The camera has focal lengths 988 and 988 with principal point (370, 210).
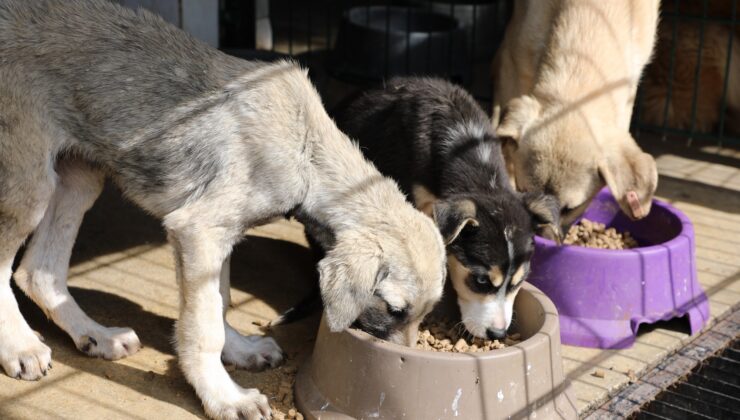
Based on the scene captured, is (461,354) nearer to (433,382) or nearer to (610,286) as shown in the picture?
(433,382)

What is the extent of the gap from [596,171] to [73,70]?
101 inches

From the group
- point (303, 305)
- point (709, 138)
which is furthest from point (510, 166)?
point (709, 138)

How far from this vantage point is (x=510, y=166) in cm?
531

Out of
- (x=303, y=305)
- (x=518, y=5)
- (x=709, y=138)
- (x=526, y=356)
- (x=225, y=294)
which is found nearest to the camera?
(x=526, y=356)

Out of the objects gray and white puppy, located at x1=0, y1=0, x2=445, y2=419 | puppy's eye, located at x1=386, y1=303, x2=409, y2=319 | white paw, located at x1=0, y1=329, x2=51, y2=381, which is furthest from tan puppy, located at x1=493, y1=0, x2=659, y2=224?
white paw, located at x1=0, y1=329, x2=51, y2=381

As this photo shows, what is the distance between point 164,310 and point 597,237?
2.43 meters

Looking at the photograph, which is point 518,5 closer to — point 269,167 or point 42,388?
point 269,167

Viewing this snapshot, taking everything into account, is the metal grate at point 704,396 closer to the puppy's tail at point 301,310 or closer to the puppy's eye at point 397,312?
the puppy's eye at point 397,312

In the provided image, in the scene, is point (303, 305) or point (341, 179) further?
point (303, 305)

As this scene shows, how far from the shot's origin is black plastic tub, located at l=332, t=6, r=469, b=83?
7.72 meters

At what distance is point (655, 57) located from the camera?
8.26 meters

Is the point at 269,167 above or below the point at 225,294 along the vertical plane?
above

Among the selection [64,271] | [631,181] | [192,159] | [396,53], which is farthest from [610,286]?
[396,53]

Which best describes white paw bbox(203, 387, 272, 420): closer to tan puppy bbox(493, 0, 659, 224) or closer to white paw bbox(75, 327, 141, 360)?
white paw bbox(75, 327, 141, 360)
